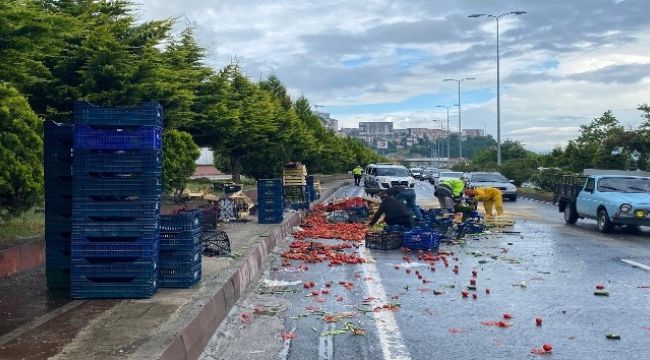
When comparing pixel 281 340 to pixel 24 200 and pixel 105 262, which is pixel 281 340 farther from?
pixel 24 200

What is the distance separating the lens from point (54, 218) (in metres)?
9.09

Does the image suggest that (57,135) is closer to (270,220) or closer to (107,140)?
(107,140)

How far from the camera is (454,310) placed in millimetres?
8914

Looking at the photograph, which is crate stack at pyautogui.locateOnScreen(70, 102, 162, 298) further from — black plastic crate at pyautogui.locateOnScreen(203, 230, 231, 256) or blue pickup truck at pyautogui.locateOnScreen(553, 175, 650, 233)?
blue pickup truck at pyautogui.locateOnScreen(553, 175, 650, 233)

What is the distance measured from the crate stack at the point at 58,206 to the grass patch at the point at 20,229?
184 cm

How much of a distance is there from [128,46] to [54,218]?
6.73m

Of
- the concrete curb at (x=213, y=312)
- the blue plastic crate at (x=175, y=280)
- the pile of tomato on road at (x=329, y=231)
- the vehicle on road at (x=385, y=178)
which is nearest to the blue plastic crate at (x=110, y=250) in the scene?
the blue plastic crate at (x=175, y=280)

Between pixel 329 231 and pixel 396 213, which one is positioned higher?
pixel 396 213

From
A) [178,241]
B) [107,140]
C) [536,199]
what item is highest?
[107,140]

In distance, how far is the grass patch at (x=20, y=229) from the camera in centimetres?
1126

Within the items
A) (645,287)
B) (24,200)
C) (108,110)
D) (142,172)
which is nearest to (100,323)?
(142,172)

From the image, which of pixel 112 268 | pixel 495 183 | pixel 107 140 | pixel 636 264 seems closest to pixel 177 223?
pixel 112 268

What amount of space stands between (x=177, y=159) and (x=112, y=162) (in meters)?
12.0

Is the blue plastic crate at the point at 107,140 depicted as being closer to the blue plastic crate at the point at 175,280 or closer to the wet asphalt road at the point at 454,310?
the blue plastic crate at the point at 175,280
